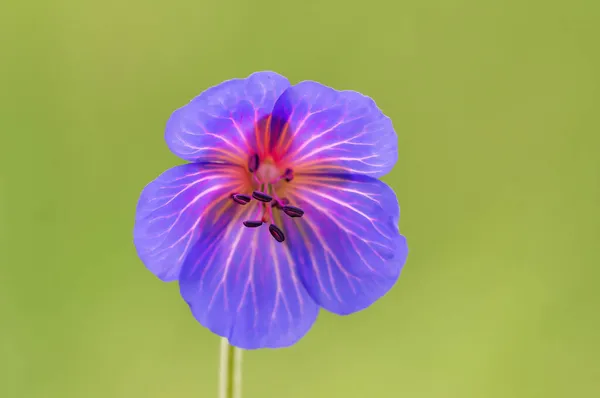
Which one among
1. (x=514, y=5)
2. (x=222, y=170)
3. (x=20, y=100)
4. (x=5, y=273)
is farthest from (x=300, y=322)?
(x=514, y=5)

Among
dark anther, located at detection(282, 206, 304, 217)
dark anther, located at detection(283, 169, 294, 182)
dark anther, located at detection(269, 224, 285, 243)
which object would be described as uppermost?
dark anther, located at detection(283, 169, 294, 182)

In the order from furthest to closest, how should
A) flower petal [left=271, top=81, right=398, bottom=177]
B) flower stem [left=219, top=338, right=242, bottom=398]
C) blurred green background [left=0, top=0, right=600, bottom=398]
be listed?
1. blurred green background [left=0, top=0, right=600, bottom=398]
2. flower petal [left=271, top=81, right=398, bottom=177]
3. flower stem [left=219, top=338, right=242, bottom=398]

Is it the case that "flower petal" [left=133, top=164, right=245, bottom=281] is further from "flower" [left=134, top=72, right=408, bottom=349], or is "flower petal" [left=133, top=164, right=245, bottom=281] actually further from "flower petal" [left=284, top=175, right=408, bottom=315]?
"flower petal" [left=284, top=175, right=408, bottom=315]

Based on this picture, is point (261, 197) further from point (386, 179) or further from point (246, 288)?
Result: point (386, 179)

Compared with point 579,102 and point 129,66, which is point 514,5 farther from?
point 129,66

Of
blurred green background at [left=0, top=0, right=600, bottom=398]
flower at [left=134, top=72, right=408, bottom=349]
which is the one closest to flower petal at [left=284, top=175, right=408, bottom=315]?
flower at [left=134, top=72, right=408, bottom=349]

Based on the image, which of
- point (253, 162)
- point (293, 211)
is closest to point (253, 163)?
point (253, 162)

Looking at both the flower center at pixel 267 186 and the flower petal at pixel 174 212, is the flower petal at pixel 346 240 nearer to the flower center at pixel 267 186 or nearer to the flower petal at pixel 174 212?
the flower center at pixel 267 186
